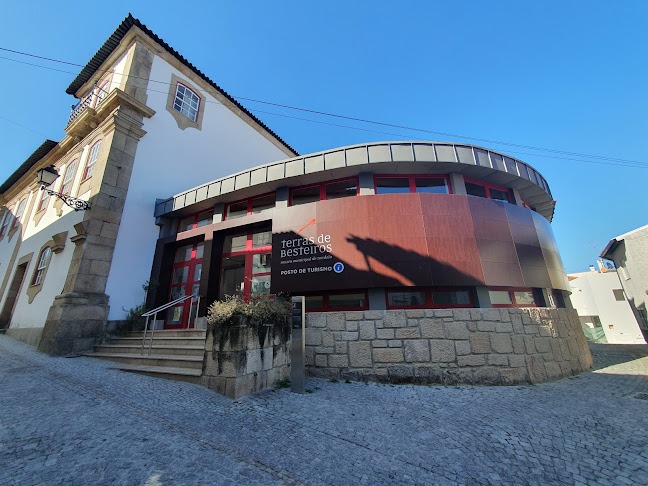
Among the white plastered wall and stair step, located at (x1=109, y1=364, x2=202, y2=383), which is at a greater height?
the white plastered wall

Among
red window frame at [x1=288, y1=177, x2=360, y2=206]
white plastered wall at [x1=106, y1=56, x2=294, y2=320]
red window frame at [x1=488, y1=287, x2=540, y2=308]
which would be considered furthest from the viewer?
white plastered wall at [x1=106, y1=56, x2=294, y2=320]

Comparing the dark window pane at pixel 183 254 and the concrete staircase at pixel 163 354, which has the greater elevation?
the dark window pane at pixel 183 254

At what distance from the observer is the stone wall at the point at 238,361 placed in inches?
170

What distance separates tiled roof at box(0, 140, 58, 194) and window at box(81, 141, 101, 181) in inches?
223

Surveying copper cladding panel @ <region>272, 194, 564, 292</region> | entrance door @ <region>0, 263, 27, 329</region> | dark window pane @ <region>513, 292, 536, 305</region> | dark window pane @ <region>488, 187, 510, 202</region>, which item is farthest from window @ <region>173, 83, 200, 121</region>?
dark window pane @ <region>513, 292, 536, 305</region>

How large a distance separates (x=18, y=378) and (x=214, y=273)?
443cm

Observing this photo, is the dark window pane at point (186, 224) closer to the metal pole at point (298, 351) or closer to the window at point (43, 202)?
the metal pole at point (298, 351)

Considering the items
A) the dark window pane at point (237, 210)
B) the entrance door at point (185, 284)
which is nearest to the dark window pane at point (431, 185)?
the dark window pane at point (237, 210)

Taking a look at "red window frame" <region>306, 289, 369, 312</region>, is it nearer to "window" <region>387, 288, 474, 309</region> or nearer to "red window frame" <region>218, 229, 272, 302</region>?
"window" <region>387, 288, 474, 309</region>

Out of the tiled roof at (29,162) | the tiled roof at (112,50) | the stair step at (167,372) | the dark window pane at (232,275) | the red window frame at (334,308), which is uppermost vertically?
the tiled roof at (112,50)

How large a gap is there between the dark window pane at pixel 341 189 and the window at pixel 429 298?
9.54 ft

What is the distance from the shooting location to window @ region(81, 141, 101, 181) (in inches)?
414

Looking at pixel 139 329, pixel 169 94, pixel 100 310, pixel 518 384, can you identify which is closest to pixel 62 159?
pixel 169 94

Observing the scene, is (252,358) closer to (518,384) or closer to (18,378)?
(18,378)
